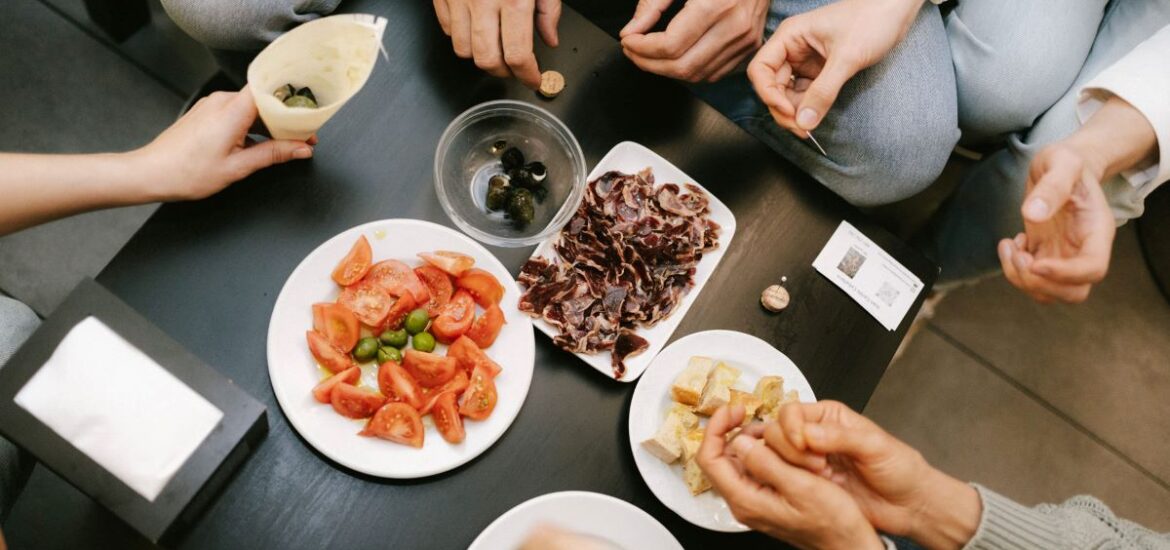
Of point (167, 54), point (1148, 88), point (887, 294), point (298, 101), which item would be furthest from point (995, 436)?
point (167, 54)

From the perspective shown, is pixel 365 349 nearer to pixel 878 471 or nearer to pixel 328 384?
pixel 328 384

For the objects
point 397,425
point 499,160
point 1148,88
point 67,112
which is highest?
point 1148,88

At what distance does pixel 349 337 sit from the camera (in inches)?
50.0

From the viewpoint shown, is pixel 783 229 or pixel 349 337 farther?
pixel 783 229

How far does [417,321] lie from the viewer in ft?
4.27

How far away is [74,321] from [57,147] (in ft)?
4.27

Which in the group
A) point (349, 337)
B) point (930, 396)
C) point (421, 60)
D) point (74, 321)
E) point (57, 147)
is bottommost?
point (930, 396)

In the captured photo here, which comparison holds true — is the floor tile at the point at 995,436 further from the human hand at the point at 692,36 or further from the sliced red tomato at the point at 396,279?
the sliced red tomato at the point at 396,279

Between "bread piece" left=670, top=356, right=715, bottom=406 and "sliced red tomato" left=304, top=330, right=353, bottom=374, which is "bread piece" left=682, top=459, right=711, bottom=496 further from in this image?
"sliced red tomato" left=304, top=330, right=353, bottom=374

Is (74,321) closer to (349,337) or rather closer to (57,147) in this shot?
(349,337)

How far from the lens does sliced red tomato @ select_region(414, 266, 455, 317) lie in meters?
1.33

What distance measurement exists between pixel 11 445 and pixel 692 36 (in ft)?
4.34

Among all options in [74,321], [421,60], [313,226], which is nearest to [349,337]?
[313,226]

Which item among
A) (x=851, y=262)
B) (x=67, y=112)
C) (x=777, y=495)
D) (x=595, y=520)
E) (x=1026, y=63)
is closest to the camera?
(x=777, y=495)
